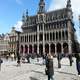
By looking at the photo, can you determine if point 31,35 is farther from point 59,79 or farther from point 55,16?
point 59,79

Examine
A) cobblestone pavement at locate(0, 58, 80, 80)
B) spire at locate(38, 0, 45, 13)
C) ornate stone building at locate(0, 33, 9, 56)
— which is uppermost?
spire at locate(38, 0, 45, 13)

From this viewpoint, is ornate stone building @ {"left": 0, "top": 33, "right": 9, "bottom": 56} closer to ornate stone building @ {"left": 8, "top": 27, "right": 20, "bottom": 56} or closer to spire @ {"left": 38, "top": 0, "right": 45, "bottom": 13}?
ornate stone building @ {"left": 8, "top": 27, "right": 20, "bottom": 56}

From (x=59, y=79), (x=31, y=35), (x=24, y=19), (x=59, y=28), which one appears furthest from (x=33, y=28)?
(x=59, y=79)

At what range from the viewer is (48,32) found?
266ft

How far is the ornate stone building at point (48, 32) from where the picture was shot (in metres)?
76.2

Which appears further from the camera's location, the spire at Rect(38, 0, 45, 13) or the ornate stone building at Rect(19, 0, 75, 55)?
the spire at Rect(38, 0, 45, 13)

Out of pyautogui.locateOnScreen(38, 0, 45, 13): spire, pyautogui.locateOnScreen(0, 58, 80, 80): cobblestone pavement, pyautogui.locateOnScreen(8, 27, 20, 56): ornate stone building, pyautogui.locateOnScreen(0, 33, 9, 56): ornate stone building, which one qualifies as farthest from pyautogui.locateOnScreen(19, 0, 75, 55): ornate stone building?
pyautogui.locateOnScreen(0, 58, 80, 80): cobblestone pavement

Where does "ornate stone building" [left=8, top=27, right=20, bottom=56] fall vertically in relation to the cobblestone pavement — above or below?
above

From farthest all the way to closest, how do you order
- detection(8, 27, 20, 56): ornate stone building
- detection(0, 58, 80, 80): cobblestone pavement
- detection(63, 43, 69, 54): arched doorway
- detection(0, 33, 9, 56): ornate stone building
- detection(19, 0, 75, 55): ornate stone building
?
detection(0, 33, 9, 56): ornate stone building
detection(8, 27, 20, 56): ornate stone building
detection(19, 0, 75, 55): ornate stone building
detection(63, 43, 69, 54): arched doorway
detection(0, 58, 80, 80): cobblestone pavement

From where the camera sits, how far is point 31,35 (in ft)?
291

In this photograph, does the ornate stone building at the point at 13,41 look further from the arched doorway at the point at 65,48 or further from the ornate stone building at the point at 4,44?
the arched doorway at the point at 65,48

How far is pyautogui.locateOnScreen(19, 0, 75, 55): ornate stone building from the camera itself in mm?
76188

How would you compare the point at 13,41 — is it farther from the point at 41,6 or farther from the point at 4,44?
the point at 41,6

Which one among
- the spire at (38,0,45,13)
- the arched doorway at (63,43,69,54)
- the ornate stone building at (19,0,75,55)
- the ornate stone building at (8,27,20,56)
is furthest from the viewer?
the ornate stone building at (8,27,20,56)
